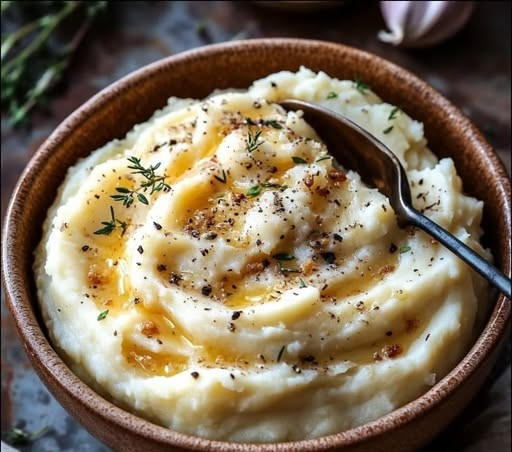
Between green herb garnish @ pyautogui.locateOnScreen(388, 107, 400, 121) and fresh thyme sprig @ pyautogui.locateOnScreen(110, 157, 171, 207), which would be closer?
fresh thyme sprig @ pyautogui.locateOnScreen(110, 157, 171, 207)

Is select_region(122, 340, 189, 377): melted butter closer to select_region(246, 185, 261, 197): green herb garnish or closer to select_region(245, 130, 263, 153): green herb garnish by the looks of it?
select_region(246, 185, 261, 197): green herb garnish

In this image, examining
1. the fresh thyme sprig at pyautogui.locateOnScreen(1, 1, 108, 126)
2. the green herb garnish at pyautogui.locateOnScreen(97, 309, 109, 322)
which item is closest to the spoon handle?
the green herb garnish at pyautogui.locateOnScreen(97, 309, 109, 322)

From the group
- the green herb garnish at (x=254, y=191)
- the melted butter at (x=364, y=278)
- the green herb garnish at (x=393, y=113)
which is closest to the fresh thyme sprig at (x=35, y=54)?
the green herb garnish at (x=254, y=191)

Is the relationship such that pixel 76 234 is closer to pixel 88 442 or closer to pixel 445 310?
pixel 88 442

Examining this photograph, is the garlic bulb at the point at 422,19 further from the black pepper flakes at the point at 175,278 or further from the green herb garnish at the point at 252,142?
the black pepper flakes at the point at 175,278

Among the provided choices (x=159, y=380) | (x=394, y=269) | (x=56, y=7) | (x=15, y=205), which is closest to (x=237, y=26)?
(x=56, y=7)
